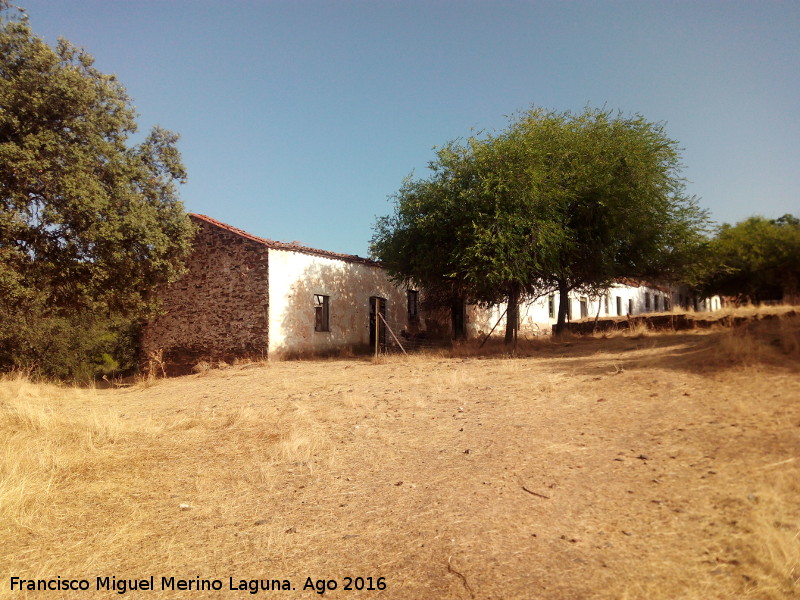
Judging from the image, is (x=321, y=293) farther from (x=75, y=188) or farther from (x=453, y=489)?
(x=453, y=489)

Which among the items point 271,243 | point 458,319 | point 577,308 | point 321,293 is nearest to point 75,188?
point 271,243

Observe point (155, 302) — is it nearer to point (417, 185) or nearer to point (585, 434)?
point (417, 185)

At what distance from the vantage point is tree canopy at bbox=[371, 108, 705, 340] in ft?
58.7

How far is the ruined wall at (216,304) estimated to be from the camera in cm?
2016

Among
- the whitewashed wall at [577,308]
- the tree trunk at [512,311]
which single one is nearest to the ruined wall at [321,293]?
the whitewashed wall at [577,308]

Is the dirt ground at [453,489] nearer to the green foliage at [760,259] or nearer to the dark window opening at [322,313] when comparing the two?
the dark window opening at [322,313]

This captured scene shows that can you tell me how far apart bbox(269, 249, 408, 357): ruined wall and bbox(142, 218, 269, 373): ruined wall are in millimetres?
522

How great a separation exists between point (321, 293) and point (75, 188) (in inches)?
375

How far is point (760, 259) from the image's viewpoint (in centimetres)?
3014

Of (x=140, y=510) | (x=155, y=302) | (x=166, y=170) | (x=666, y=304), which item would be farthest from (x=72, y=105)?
(x=666, y=304)

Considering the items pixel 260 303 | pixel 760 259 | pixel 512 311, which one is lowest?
pixel 512 311

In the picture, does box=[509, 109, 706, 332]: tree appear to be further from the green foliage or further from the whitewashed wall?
the green foliage

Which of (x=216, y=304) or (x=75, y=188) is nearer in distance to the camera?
(x=75, y=188)

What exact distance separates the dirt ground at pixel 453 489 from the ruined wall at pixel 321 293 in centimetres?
950
